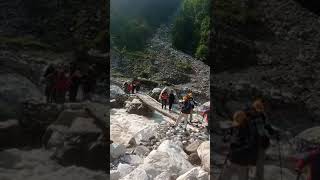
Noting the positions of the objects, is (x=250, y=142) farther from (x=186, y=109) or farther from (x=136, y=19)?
(x=136, y=19)

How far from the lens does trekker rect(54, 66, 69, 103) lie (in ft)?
16.5

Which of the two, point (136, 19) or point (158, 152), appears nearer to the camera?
point (158, 152)

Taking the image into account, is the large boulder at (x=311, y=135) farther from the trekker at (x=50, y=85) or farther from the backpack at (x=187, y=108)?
the backpack at (x=187, y=108)

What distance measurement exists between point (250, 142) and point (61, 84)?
2012mm

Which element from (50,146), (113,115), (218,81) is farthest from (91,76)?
(113,115)

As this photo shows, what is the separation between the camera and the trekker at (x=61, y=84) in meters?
5.04

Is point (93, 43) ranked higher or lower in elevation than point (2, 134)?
higher

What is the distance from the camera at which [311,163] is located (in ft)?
16.3

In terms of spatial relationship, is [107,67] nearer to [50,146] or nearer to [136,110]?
[50,146]

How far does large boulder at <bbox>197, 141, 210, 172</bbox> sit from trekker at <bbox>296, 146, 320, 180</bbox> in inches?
102

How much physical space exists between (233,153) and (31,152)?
2052 mm

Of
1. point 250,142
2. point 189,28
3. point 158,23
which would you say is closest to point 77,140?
point 250,142

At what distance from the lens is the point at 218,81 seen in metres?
5.10

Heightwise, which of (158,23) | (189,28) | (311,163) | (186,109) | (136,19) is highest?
(136,19)
